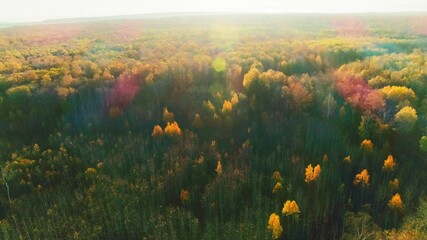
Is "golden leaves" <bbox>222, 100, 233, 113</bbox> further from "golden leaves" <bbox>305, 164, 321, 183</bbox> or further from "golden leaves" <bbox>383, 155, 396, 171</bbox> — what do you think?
"golden leaves" <bbox>383, 155, 396, 171</bbox>

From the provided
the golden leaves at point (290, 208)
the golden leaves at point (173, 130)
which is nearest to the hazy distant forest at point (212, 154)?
the golden leaves at point (290, 208)

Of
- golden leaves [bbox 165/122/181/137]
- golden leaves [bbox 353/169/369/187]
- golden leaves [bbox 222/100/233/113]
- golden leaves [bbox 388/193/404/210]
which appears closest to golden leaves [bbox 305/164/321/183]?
golden leaves [bbox 353/169/369/187]

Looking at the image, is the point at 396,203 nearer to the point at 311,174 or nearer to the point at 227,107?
the point at 311,174

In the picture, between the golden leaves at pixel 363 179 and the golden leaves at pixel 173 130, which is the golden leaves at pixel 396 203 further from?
the golden leaves at pixel 173 130

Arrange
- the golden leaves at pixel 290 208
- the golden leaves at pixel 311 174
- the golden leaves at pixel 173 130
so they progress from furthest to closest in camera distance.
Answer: the golden leaves at pixel 173 130, the golden leaves at pixel 311 174, the golden leaves at pixel 290 208

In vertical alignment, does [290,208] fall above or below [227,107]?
below

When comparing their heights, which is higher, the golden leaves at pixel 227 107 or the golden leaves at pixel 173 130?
the golden leaves at pixel 227 107

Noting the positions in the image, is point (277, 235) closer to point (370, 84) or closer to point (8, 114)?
point (370, 84)

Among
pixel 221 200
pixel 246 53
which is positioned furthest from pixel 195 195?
pixel 246 53

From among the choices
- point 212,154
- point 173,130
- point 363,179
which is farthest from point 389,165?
point 173,130
